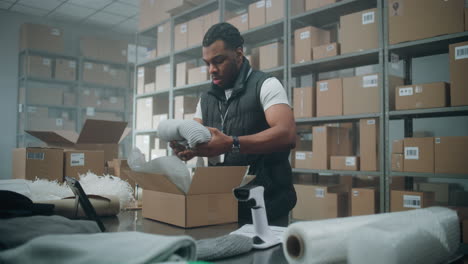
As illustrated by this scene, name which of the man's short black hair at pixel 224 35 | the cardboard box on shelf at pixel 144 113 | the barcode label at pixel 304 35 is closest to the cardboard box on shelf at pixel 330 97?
the barcode label at pixel 304 35

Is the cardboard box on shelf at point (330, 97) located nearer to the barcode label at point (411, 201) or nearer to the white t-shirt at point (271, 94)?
the barcode label at point (411, 201)

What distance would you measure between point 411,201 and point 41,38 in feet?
17.3

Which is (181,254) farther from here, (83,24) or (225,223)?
(83,24)

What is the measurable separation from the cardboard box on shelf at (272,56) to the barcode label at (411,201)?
55.8 inches

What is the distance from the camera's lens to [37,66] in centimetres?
540

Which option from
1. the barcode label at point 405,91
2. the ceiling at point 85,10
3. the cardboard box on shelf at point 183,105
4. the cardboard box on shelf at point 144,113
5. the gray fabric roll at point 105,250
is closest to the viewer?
the gray fabric roll at point 105,250

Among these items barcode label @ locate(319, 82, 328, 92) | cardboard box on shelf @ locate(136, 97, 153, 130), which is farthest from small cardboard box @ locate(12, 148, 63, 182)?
cardboard box on shelf @ locate(136, 97, 153, 130)

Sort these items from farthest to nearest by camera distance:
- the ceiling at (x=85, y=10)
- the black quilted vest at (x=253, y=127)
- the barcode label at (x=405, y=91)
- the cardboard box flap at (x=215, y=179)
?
the ceiling at (x=85, y=10) < the barcode label at (x=405, y=91) < the black quilted vest at (x=253, y=127) < the cardboard box flap at (x=215, y=179)

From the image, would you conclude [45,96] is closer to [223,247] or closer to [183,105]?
[183,105]

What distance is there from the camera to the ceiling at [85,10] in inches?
208

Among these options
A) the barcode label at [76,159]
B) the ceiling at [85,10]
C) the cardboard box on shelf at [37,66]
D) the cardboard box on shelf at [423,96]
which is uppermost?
the ceiling at [85,10]

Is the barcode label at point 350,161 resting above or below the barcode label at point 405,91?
below

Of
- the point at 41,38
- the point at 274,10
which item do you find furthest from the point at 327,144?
the point at 41,38

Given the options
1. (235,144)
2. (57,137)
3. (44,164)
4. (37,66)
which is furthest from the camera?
(37,66)
